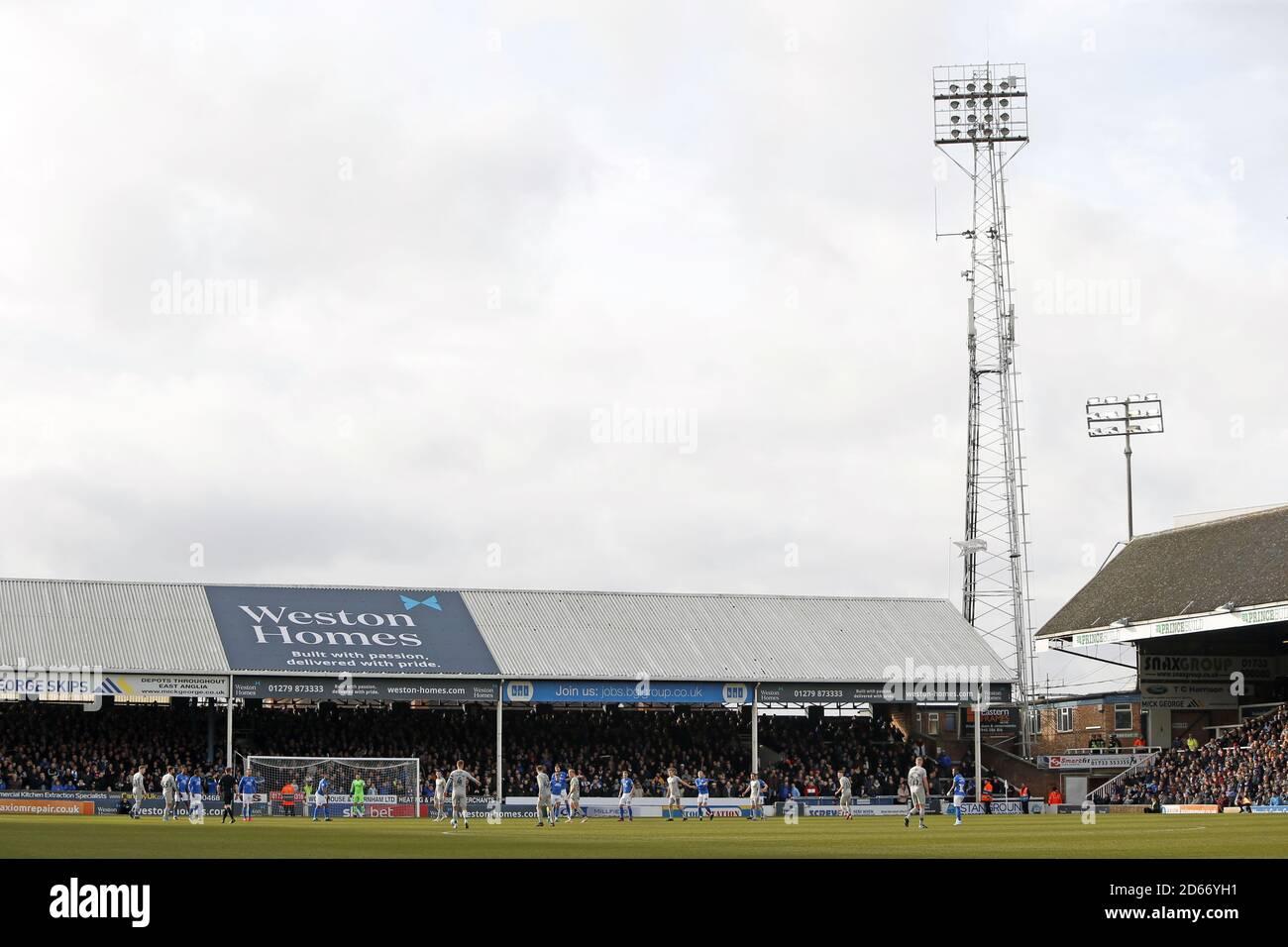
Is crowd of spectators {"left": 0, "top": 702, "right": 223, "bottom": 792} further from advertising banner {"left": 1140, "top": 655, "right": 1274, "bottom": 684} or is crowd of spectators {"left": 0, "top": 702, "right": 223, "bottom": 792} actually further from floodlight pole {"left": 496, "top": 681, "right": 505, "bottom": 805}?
advertising banner {"left": 1140, "top": 655, "right": 1274, "bottom": 684}

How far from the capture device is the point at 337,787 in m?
56.3

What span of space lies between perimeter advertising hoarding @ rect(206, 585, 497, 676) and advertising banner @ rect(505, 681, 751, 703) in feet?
5.19

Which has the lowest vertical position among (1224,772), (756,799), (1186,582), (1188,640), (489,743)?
(756,799)

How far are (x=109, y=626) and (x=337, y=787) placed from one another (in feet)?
41.6

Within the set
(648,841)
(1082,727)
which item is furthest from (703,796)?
(1082,727)

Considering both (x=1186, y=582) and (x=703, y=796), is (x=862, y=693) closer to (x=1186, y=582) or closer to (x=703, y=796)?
(x=703, y=796)

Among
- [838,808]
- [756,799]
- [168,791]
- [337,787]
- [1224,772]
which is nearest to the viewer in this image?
[168,791]

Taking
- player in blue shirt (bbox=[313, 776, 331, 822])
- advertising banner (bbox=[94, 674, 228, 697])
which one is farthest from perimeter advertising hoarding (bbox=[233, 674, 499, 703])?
player in blue shirt (bbox=[313, 776, 331, 822])

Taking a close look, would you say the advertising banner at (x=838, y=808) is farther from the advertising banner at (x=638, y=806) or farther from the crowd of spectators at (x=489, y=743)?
the advertising banner at (x=638, y=806)

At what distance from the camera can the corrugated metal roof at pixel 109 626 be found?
59625mm

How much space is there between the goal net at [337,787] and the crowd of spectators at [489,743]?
485cm
